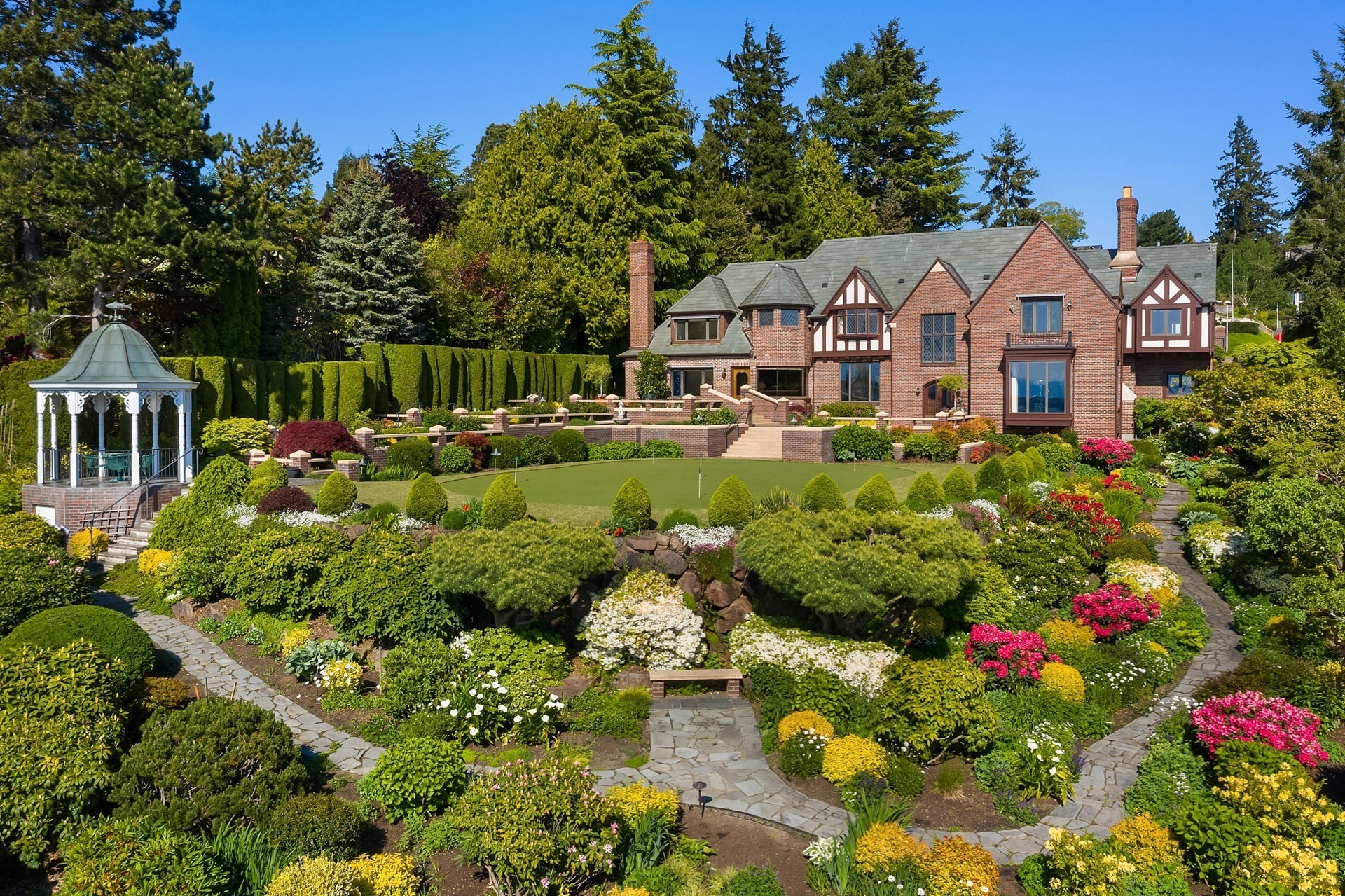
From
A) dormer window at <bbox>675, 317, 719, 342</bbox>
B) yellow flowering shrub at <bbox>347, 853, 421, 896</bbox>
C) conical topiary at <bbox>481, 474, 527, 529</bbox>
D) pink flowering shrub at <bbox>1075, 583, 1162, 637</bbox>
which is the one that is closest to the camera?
yellow flowering shrub at <bbox>347, 853, 421, 896</bbox>

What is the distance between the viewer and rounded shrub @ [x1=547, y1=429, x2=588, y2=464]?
1215 inches

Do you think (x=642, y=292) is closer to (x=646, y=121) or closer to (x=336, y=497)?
(x=646, y=121)

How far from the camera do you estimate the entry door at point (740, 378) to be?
43.9 metres

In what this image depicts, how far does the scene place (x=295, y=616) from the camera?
16.1 meters

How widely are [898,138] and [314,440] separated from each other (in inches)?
2091

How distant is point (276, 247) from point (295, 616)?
97.9ft

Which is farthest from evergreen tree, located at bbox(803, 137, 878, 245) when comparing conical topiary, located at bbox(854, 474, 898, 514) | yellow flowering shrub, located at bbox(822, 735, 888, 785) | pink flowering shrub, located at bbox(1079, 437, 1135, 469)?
yellow flowering shrub, located at bbox(822, 735, 888, 785)

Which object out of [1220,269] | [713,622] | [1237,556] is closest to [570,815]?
[713,622]

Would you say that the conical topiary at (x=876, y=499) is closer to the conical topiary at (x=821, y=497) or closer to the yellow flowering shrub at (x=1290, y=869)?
the conical topiary at (x=821, y=497)

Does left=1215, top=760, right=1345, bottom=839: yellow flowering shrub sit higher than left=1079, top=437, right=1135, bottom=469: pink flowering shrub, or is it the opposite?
left=1079, top=437, right=1135, bottom=469: pink flowering shrub

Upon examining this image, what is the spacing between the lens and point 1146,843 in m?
9.59

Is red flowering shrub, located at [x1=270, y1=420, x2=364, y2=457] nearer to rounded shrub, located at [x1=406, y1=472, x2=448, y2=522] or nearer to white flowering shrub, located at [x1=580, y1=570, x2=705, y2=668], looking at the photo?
rounded shrub, located at [x1=406, y1=472, x2=448, y2=522]

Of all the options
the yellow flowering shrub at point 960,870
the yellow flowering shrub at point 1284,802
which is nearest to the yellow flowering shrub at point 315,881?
the yellow flowering shrub at point 960,870

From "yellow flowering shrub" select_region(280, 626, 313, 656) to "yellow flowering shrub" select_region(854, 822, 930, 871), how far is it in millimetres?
10331
